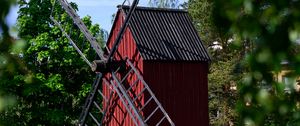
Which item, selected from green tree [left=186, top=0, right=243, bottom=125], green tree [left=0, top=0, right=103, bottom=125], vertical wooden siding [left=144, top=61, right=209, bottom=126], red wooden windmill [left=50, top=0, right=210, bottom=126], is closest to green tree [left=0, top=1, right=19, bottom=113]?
red wooden windmill [left=50, top=0, right=210, bottom=126]

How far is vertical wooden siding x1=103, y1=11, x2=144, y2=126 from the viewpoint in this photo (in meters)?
20.2

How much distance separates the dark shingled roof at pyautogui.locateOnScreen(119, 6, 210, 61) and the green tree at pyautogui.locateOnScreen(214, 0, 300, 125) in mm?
17737

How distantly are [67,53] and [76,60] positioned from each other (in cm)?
50

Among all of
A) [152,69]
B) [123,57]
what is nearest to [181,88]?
[152,69]

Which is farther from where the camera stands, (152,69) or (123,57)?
(123,57)

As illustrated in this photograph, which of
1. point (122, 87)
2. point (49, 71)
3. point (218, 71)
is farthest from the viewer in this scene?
point (218, 71)

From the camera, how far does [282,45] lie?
75.1 inches

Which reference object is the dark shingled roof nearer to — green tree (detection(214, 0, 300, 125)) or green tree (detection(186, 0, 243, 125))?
green tree (detection(186, 0, 243, 125))

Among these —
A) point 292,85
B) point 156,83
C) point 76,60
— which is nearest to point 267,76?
point 292,85

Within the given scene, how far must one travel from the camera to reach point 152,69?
20078mm

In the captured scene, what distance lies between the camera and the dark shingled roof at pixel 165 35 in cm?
2033

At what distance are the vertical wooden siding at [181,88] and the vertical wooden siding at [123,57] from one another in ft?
1.55

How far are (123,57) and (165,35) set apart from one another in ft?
4.76

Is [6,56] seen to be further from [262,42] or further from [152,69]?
[152,69]
